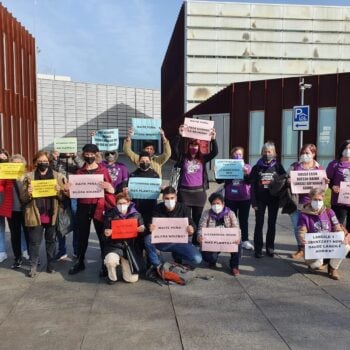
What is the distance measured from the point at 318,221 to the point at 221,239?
55.0 inches

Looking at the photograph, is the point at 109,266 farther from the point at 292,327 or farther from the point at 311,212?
the point at 311,212

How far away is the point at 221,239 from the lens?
596cm

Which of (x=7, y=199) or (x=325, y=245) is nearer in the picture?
(x=325, y=245)

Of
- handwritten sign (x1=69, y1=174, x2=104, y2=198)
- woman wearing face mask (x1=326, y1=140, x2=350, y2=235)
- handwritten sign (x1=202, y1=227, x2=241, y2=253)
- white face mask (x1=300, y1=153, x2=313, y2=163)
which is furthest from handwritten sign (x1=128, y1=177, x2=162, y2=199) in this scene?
woman wearing face mask (x1=326, y1=140, x2=350, y2=235)

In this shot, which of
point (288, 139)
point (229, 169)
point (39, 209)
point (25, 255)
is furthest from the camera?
point (288, 139)

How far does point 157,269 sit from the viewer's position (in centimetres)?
584

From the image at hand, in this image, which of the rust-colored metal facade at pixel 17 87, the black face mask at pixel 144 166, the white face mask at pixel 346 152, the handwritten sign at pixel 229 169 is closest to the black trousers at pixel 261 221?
the handwritten sign at pixel 229 169

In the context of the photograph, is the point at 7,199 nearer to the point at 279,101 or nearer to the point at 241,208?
the point at 241,208

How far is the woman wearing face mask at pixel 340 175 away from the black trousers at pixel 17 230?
4845 mm

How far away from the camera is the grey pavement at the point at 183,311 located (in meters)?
4.00

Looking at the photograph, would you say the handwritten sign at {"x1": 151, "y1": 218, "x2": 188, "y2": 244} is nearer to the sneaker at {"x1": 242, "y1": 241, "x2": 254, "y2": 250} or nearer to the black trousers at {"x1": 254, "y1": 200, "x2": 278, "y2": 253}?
the black trousers at {"x1": 254, "y1": 200, "x2": 278, "y2": 253}

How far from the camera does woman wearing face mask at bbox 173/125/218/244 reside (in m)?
6.62

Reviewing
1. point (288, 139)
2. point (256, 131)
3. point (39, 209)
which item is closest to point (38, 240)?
point (39, 209)

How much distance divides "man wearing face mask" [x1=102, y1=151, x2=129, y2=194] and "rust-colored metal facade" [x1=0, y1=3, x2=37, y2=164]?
17679 millimetres
